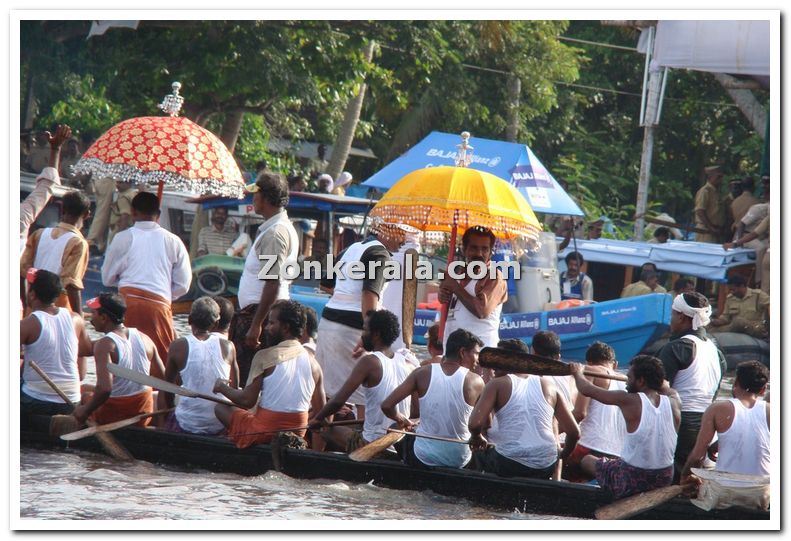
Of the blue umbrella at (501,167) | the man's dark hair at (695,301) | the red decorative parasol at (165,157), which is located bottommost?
the man's dark hair at (695,301)

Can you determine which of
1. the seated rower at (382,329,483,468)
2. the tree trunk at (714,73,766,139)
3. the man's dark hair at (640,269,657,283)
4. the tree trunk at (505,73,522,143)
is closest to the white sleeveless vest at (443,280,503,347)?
the seated rower at (382,329,483,468)

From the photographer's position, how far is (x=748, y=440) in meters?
6.78

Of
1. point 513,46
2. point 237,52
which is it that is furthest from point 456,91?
point 237,52

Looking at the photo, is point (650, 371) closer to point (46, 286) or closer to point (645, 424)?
point (645, 424)

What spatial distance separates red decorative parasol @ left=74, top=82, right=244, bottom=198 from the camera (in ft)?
29.9

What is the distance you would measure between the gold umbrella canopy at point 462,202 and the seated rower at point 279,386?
152 cm

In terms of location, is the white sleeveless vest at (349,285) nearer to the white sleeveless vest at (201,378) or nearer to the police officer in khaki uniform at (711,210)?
the white sleeveless vest at (201,378)

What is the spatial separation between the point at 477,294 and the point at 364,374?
48.1 inches

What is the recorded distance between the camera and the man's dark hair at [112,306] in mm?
8062

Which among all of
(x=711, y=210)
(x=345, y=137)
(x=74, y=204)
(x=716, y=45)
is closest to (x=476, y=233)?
(x=74, y=204)

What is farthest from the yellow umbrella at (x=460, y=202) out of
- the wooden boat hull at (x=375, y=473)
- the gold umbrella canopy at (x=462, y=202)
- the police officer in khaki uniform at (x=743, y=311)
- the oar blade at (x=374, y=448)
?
the police officer in khaki uniform at (x=743, y=311)

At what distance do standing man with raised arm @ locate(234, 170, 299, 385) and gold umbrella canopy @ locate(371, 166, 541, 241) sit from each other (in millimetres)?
965

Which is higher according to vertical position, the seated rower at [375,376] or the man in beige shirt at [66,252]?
the man in beige shirt at [66,252]

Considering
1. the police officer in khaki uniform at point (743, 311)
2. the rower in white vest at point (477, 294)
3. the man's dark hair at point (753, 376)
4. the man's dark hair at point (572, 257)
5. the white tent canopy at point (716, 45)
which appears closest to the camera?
the man's dark hair at point (753, 376)
